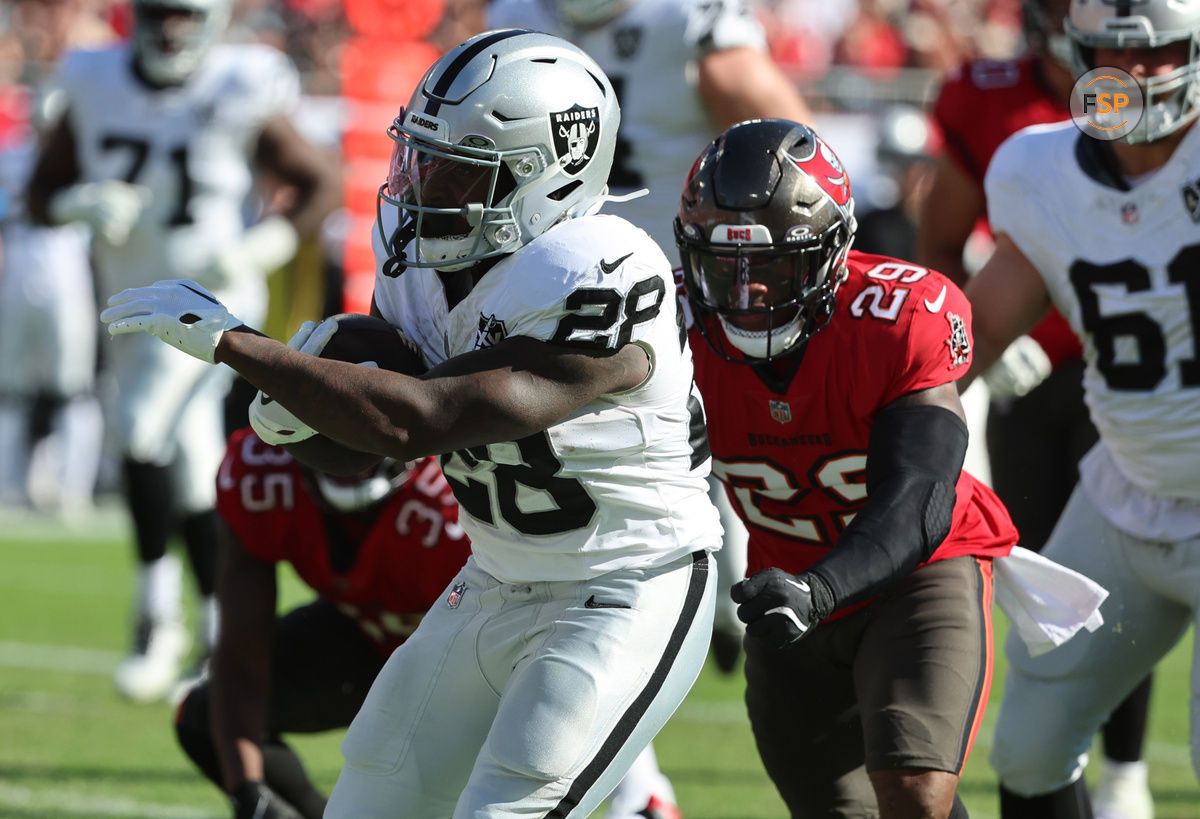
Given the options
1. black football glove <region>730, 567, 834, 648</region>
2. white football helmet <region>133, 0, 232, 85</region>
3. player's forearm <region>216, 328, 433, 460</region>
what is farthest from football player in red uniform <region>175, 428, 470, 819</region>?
white football helmet <region>133, 0, 232, 85</region>

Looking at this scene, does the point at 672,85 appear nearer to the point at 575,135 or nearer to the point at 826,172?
the point at 826,172

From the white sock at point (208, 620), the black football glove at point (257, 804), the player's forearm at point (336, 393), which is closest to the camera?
the player's forearm at point (336, 393)

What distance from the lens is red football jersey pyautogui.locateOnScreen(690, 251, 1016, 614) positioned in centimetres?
299

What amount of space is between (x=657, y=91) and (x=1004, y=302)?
129 cm

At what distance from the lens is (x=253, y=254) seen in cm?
606

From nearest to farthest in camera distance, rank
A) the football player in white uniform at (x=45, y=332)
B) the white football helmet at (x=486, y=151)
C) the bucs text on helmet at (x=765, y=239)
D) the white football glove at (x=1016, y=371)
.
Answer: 1. the white football helmet at (x=486, y=151)
2. the bucs text on helmet at (x=765, y=239)
3. the white football glove at (x=1016, y=371)
4. the football player in white uniform at (x=45, y=332)

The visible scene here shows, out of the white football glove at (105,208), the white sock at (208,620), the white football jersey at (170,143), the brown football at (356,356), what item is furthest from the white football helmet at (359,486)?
the white football jersey at (170,143)

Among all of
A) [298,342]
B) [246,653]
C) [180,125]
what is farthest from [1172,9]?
[180,125]

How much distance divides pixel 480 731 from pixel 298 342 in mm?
692

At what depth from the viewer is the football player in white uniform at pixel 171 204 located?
5961 mm

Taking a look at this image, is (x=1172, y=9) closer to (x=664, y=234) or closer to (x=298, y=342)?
(x=664, y=234)

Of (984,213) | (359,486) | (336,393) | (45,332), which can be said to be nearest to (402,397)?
(336,393)

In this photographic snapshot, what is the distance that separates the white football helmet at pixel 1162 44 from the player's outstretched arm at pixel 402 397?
5.30 ft

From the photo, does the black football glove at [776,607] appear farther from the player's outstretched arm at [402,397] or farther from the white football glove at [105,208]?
the white football glove at [105,208]
